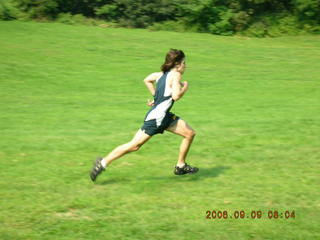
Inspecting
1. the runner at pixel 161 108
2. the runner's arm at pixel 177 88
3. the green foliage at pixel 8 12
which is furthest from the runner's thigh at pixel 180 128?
the green foliage at pixel 8 12

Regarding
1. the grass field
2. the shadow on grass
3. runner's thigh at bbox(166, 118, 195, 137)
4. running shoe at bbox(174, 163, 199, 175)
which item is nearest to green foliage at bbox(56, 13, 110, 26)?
the grass field

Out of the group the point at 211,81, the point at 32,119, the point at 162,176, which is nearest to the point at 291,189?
the point at 162,176

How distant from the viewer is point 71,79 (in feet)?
57.6

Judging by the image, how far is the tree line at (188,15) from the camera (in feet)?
88.4

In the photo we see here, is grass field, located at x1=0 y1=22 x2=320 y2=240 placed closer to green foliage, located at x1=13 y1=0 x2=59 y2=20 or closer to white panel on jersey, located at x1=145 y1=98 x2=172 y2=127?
white panel on jersey, located at x1=145 y1=98 x2=172 y2=127

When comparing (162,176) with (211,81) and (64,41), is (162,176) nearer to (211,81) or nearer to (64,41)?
(211,81)

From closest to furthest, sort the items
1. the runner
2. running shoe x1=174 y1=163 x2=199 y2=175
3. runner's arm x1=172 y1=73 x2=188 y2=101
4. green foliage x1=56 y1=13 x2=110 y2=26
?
runner's arm x1=172 y1=73 x2=188 y2=101
the runner
running shoe x1=174 y1=163 x2=199 y2=175
green foliage x1=56 y1=13 x2=110 y2=26

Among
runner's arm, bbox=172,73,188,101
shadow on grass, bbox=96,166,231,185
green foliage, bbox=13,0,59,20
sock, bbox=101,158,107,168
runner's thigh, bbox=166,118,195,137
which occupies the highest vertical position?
green foliage, bbox=13,0,59,20

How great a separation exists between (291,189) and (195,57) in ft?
47.3

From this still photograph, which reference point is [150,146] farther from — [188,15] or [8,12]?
[8,12]

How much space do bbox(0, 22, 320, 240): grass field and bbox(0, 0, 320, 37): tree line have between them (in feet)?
16.5

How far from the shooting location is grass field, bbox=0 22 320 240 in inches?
248

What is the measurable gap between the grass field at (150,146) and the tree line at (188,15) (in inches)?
198

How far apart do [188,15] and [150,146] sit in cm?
1829
